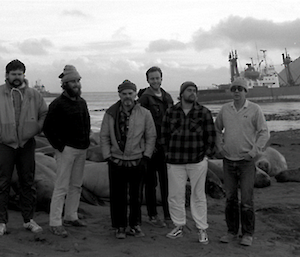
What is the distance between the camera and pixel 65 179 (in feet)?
13.3

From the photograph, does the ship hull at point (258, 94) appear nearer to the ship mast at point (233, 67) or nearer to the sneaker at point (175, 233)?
the ship mast at point (233, 67)

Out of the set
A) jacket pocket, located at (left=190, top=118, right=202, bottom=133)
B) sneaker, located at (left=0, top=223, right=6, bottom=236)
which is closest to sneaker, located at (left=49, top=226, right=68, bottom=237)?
sneaker, located at (left=0, top=223, right=6, bottom=236)

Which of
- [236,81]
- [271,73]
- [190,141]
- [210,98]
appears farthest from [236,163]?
[271,73]

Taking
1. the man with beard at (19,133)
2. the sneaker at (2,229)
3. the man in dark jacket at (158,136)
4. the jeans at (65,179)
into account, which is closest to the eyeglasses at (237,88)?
the man in dark jacket at (158,136)

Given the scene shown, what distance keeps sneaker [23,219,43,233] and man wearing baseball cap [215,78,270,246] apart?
200 cm

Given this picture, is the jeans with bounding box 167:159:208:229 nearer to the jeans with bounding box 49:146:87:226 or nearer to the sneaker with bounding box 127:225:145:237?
the sneaker with bounding box 127:225:145:237

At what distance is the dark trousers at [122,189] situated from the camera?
4008 mm

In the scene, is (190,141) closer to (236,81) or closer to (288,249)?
(236,81)

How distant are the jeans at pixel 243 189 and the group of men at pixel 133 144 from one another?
10 millimetres

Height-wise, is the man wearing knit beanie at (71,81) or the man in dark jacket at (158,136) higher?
the man wearing knit beanie at (71,81)

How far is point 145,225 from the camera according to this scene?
446 cm

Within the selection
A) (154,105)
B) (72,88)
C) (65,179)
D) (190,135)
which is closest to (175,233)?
(190,135)

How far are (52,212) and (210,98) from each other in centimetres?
5064

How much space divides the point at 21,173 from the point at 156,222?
1691 mm
